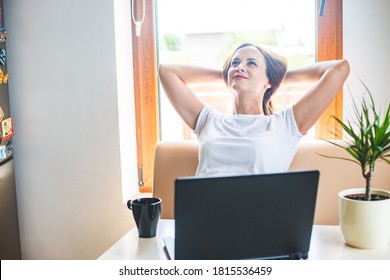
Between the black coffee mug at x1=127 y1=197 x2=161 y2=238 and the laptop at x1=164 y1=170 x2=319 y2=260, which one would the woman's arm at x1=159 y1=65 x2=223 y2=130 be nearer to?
the black coffee mug at x1=127 y1=197 x2=161 y2=238

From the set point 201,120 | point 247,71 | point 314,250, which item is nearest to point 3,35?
point 201,120

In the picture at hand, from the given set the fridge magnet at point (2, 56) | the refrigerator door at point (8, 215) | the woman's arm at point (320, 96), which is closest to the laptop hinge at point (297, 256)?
the woman's arm at point (320, 96)

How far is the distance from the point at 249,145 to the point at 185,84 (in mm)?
398

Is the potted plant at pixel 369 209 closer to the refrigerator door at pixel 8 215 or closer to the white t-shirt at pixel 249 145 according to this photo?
the white t-shirt at pixel 249 145

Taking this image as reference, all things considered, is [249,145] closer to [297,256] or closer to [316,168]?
[316,168]

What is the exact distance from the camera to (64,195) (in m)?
2.47

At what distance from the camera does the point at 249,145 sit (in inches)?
74.9

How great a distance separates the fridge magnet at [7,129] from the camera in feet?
7.50

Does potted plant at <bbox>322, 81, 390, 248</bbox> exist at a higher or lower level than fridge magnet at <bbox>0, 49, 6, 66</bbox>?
lower

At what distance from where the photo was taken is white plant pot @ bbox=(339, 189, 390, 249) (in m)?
1.35

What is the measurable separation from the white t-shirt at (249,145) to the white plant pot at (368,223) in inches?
21.6

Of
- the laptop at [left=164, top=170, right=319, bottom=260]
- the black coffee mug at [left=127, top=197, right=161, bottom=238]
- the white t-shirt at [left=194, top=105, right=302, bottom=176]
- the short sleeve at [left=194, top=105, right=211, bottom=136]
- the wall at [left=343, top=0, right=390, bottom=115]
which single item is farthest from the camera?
the wall at [left=343, top=0, right=390, bottom=115]

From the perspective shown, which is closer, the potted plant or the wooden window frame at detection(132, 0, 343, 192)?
the potted plant

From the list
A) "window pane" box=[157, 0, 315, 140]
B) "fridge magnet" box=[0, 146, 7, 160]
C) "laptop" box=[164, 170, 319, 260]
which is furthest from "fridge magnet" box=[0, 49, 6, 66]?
"laptop" box=[164, 170, 319, 260]
